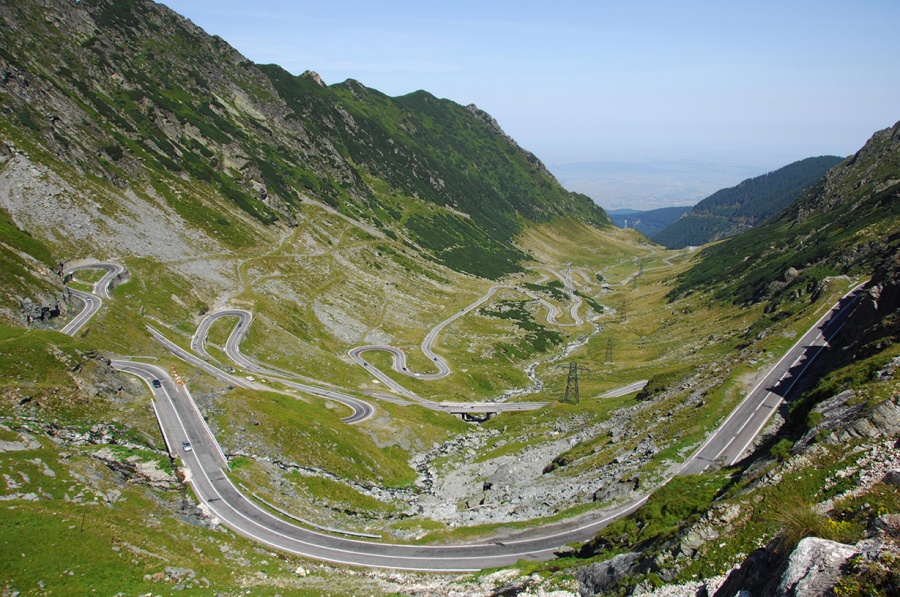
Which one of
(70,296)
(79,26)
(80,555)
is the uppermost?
(79,26)

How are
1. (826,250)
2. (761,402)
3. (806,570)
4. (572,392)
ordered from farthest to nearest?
(826,250) → (572,392) → (761,402) → (806,570)

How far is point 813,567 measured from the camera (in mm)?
18125

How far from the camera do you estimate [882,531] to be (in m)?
19.5

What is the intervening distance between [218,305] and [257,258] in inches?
1160

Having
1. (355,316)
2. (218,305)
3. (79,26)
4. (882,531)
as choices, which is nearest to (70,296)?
(218,305)

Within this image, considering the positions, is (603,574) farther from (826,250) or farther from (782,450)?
(826,250)

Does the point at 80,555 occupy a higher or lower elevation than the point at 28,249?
lower

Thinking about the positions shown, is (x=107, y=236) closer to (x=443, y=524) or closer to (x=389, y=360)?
(x=389, y=360)

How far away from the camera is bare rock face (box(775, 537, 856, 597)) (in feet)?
57.2

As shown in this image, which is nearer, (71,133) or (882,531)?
(882,531)

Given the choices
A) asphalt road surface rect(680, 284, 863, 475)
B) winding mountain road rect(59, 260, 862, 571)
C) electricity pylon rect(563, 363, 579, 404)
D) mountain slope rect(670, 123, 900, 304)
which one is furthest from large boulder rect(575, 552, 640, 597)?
mountain slope rect(670, 123, 900, 304)

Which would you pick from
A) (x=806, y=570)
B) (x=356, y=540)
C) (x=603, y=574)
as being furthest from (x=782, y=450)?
(x=356, y=540)

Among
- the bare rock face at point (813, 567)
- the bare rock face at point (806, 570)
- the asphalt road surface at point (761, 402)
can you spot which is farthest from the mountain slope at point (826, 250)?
the bare rock face at point (813, 567)

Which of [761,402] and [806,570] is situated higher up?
[806,570]
